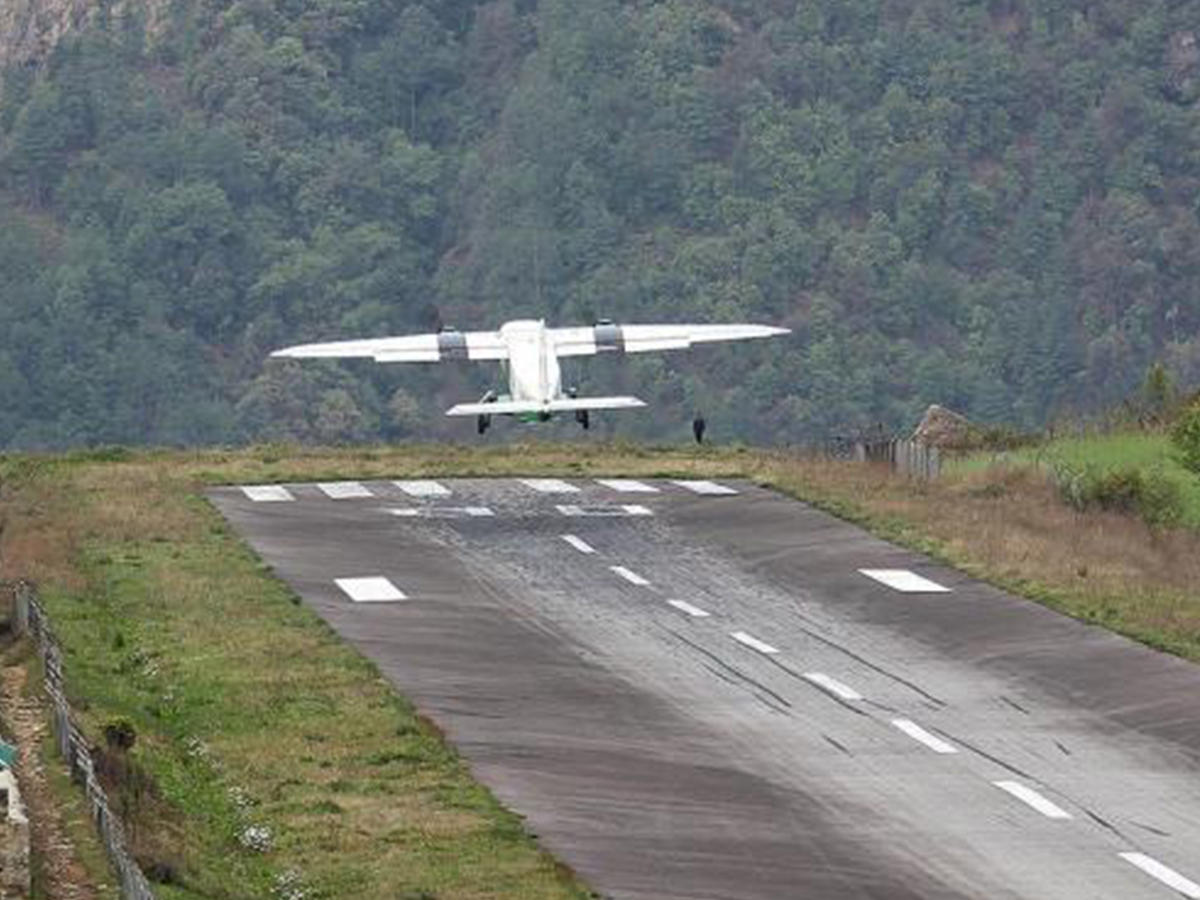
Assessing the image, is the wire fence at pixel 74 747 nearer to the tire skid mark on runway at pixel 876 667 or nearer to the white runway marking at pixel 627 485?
the tire skid mark on runway at pixel 876 667

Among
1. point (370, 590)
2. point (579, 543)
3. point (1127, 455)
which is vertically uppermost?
point (370, 590)

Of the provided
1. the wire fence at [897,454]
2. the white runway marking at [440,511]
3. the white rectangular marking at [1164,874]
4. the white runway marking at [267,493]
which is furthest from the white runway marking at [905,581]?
the white rectangular marking at [1164,874]

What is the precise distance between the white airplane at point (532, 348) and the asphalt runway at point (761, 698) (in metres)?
16.3

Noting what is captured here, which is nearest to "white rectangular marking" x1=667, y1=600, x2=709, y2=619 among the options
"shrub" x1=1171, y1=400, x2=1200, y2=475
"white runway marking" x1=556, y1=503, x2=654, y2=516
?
"white runway marking" x1=556, y1=503, x2=654, y2=516

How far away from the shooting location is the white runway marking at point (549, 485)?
68.5 m

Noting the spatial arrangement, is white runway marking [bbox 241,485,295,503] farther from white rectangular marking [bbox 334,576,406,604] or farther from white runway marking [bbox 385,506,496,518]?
white rectangular marking [bbox 334,576,406,604]

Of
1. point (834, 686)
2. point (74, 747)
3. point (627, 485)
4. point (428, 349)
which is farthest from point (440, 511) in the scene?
point (74, 747)

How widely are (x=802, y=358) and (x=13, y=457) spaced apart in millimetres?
119399

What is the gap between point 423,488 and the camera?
69.2 m

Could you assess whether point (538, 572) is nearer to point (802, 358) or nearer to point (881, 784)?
point (881, 784)

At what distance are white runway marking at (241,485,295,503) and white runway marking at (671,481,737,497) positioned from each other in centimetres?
737

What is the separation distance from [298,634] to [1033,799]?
14386 millimetres

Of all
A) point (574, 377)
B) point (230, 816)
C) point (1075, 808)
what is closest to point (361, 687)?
point (230, 816)

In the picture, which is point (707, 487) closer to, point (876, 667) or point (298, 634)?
point (298, 634)
